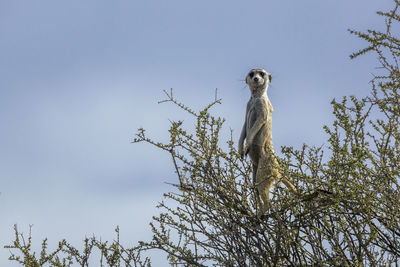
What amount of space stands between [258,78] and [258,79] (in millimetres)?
13

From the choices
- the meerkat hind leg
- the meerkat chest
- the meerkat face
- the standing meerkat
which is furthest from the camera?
the meerkat face

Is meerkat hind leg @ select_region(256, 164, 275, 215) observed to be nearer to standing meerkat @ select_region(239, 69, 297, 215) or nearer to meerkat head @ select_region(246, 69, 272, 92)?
standing meerkat @ select_region(239, 69, 297, 215)

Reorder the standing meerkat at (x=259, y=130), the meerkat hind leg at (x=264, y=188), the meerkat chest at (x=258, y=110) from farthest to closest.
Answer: the meerkat chest at (x=258, y=110) < the standing meerkat at (x=259, y=130) < the meerkat hind leg at (x=264, y=188)

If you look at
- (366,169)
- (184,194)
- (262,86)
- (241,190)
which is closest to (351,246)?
(366,169)

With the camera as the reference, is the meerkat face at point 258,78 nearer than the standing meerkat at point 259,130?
No

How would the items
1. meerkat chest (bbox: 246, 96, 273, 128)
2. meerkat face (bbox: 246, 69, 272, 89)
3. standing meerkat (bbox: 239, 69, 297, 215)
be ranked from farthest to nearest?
meerkat face (bbox: 246, 69, 272, 89)
meerkat chest (bbox: 246, 96, 273, 128)
standing meerkat (bbox: 239, 69, 297, 215)

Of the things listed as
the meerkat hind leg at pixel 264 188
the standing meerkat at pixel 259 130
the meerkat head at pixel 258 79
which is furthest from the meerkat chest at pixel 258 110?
the meerkat hind leg at pixel 264 188

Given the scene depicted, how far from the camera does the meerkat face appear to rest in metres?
7.01

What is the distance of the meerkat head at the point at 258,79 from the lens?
701 centimetres

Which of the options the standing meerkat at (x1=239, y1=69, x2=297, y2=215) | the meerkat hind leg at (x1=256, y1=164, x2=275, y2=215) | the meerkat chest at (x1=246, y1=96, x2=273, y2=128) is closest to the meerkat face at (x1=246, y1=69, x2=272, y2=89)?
the standing meerkat at (x1=239, y1=69, x2=297, y2=215)

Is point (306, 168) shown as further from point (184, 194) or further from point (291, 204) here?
point (184, 194)

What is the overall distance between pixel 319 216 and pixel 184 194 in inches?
52.9

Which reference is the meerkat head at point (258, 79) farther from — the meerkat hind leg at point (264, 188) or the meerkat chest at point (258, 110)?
the meerkat hind leg at point (264, 188)

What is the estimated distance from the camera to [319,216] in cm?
559
